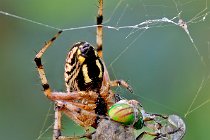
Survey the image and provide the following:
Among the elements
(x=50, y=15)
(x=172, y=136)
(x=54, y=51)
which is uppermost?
(x=50, y=15)

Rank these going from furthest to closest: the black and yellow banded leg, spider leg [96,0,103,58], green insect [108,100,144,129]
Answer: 1. spider leg [96,0,103,58]
2. the black and yellow banded leg
3. green insect [108,100,144,129]

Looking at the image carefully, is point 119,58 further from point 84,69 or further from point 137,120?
point 137,120

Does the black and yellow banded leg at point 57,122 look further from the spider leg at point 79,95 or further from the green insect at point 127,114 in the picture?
the green insect at point 127,114

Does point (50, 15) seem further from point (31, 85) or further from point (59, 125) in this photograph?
point (59, 125)

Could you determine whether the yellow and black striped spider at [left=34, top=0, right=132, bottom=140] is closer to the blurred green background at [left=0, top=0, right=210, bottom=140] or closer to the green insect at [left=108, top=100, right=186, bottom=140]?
the green insect at [left=108, top=100, right=186, bottom=140]

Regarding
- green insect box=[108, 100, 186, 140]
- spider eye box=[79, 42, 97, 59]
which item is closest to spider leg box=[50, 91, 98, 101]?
spider eye box=[79, 42, 97, 59]

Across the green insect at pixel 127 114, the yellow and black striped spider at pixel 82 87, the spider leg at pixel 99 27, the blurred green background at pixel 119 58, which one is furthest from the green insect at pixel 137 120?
the blurred green background at pixel 119 58

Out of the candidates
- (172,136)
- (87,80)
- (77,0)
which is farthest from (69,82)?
(77,0)
